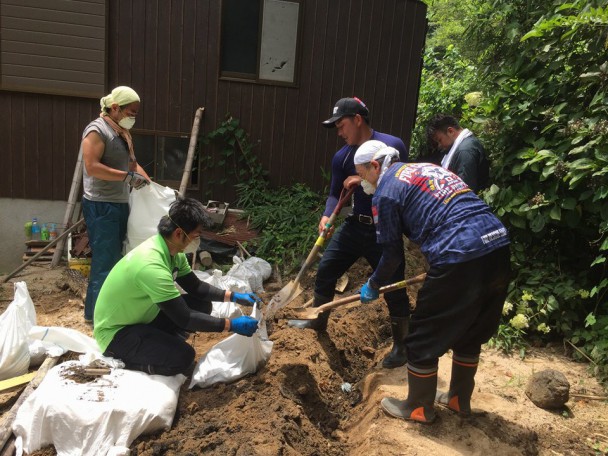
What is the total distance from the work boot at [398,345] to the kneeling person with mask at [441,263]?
68 cm

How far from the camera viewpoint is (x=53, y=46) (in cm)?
653

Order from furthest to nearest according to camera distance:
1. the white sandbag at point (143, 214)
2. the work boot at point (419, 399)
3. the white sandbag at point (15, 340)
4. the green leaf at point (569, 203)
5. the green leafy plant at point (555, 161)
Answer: the white sandbag at point (143, 214) → the green leaf at point (569, 203) → the green leafy plant at point (555, 161) → the white sandbag at point (15, 340) → the work boot at point (419, 399)

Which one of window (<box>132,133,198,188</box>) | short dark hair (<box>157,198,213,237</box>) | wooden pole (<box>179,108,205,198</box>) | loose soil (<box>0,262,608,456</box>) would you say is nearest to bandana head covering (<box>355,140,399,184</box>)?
short dark hair (<box>157,198,213,237</box>)

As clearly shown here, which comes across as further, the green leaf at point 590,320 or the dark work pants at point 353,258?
the green leaf at point 590,320

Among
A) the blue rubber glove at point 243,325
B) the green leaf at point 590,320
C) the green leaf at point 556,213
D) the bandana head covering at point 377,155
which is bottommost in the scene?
the green leaf at point 590,320

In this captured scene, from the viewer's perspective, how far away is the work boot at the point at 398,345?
3.64 m

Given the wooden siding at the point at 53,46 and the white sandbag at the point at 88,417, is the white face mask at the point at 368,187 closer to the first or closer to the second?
the white sandbag at the point at 88,417

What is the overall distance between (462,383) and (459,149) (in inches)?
78.6

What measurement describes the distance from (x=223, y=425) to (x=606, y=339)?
3.00m

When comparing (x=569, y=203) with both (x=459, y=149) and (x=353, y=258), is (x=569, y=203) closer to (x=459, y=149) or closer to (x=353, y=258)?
(x=459, y=149)

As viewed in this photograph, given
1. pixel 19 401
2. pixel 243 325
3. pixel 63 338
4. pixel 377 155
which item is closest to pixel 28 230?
pixel 63 338

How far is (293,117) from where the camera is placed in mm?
7488

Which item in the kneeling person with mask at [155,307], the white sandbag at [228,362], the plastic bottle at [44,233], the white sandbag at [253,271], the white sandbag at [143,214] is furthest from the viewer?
the plastic bottle at [44,233]

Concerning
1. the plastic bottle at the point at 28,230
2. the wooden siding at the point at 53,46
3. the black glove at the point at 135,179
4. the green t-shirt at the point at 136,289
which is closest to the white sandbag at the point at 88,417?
the green t-shirt at the point at 136,289
